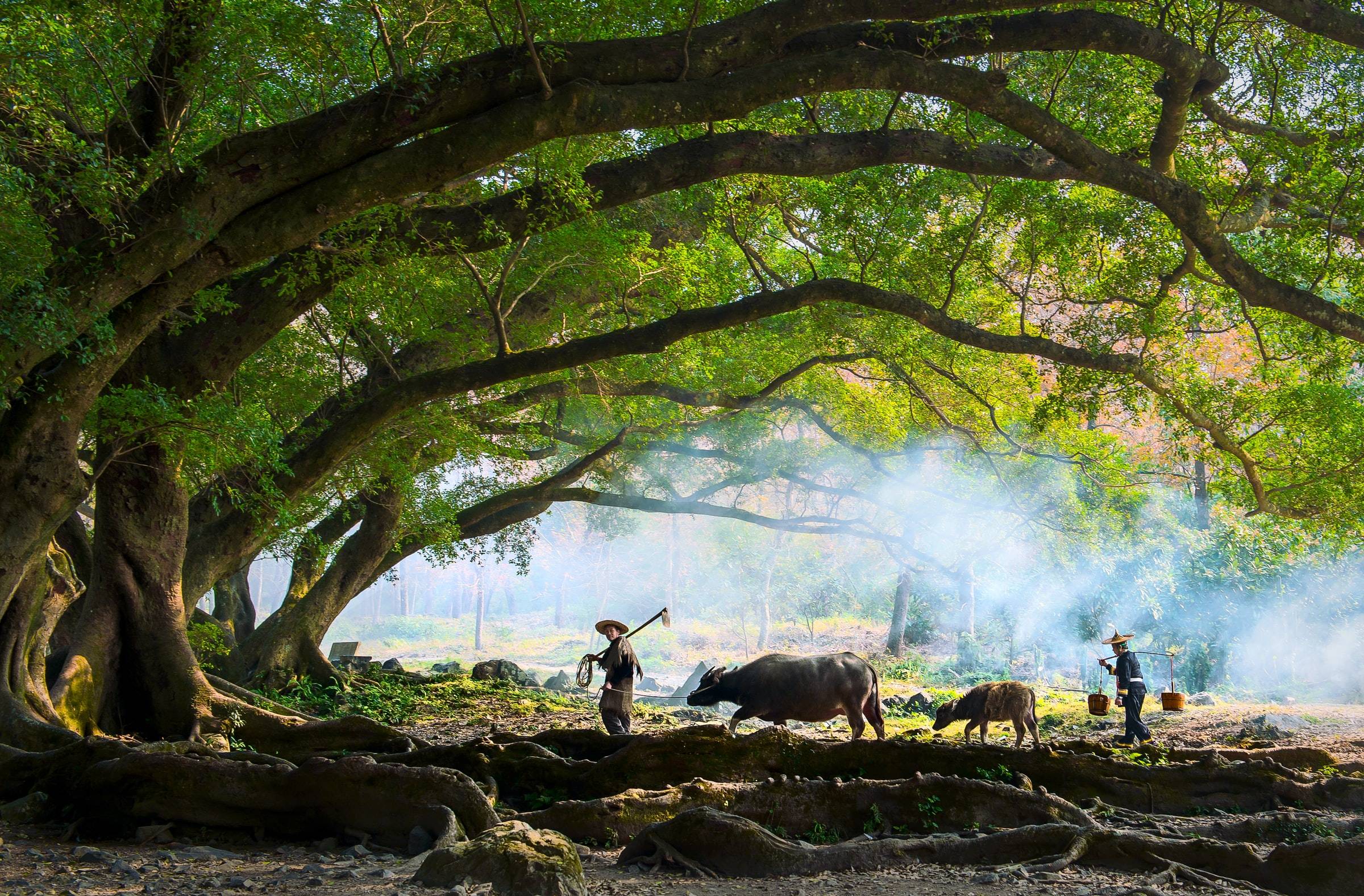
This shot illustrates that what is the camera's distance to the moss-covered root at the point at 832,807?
19.4 feet

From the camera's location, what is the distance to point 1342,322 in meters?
7.20

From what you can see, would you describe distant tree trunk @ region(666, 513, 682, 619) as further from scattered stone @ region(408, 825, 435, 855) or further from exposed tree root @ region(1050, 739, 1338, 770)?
scattered stone @ region(408, 825, 435, 855)

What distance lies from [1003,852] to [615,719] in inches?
232

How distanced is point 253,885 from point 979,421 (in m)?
13.1

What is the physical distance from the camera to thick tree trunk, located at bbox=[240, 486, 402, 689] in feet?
46.0

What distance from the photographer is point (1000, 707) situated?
10.3m

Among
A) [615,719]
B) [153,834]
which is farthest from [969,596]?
[153,834]

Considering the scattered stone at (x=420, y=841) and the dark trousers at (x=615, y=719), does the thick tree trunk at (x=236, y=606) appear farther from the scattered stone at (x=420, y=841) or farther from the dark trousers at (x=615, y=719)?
the scattered stone at (x=420, y=841)

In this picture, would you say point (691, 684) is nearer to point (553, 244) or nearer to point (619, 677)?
point (619, 677)

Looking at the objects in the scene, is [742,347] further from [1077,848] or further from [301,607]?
[1077,848]

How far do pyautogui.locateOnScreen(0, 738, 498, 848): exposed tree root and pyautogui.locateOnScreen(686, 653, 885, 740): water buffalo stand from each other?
4.76 metres

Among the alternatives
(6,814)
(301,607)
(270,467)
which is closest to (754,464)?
(301,607)

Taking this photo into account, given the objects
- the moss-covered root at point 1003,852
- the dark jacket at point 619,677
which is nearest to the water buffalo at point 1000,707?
the dark jacket at point 619,677

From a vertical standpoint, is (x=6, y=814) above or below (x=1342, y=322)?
below
